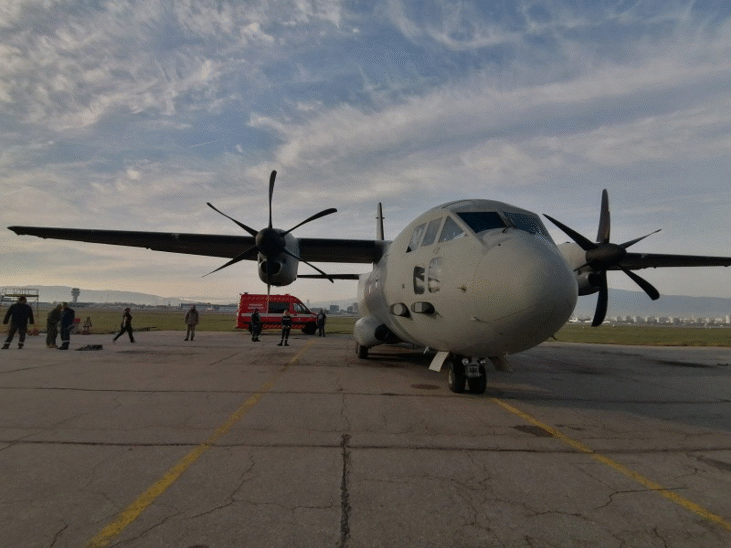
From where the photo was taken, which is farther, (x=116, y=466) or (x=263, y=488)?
(x=116, y=466)

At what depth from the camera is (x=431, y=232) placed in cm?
842

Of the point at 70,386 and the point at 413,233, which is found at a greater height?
the point at 413,233

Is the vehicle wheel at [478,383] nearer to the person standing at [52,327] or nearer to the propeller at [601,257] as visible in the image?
the propeller at [601,257]

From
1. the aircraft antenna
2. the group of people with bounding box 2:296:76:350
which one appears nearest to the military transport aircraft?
the aircraft antenna

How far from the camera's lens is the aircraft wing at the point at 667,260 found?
16.9 meters

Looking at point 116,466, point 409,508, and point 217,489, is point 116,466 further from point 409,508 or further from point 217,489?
point 409,508

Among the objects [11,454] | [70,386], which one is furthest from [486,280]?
[70,386]

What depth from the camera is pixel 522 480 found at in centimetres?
406

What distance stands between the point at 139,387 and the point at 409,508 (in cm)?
695

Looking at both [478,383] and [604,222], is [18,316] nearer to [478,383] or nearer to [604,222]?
[478,383]

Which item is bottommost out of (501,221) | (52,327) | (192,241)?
(52,327)

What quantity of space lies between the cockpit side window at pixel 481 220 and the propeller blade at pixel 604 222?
7.12 metres

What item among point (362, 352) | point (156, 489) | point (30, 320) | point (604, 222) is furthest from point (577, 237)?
point (30, 320)

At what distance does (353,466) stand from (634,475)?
2819 millimetres
